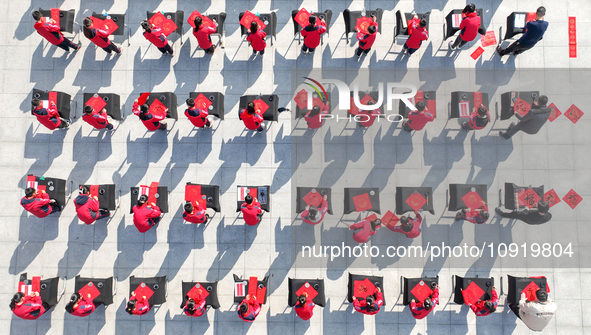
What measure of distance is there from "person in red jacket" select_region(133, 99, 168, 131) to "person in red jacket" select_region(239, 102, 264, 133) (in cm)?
290

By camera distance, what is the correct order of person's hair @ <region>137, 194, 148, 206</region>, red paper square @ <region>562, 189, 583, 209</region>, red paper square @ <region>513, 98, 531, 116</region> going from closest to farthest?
person's hair @ <region>137, 194, 148, 206</region> → red paper square @ <region>513, 98, 531, 116</region> → red paper square @ <region>562, 189, 583, 209</region>

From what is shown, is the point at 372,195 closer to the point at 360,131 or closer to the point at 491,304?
the point at 360,131

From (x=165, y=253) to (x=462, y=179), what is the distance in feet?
37.2

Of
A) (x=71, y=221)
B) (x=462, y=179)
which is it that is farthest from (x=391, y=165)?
(x=71, y=221)

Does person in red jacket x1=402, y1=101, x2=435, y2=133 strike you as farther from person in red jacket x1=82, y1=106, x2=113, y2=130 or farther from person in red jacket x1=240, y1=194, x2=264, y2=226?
person in red jacket x1=82, y1=106, x2=113, y2=130

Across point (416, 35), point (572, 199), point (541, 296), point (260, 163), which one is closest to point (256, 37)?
point (260, 163)

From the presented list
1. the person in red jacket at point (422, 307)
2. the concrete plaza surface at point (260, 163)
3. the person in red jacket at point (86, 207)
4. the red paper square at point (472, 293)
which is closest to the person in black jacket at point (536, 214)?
the concrete plaza surface at point (260, 163)

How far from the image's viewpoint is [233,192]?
46.7 feet

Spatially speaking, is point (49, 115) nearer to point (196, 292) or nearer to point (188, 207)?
point (188, 207)

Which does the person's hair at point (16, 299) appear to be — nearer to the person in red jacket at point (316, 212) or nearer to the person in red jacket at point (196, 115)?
the person in red jacket at point (196, 115)

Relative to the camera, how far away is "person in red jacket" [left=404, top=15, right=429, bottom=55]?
513 inches

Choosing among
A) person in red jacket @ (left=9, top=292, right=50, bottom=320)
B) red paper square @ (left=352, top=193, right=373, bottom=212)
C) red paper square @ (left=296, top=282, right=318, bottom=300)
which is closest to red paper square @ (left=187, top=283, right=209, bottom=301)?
red paper square @ (left=296, top=282, right=318, bottom=300)

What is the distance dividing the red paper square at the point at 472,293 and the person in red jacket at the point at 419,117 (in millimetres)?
5650

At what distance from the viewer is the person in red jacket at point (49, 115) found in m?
12.9
